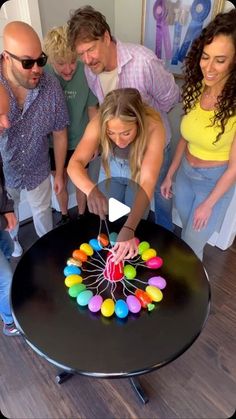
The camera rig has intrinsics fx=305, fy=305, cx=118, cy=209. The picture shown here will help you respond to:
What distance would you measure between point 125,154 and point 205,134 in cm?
35

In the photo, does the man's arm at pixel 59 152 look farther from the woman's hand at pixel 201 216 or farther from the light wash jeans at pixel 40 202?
the woman's hand at pixel 201 216

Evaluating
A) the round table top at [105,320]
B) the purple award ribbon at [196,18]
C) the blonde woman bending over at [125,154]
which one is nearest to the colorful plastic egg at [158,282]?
the round table top at [105,320]

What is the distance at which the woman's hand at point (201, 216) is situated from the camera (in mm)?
1395

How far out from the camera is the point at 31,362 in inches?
57.6

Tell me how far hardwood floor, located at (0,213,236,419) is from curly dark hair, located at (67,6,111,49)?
4.82 ft

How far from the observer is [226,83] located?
1.20 meters

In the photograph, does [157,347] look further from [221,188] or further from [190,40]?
[190,40]

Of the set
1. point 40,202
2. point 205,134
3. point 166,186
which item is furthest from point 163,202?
point 40,202

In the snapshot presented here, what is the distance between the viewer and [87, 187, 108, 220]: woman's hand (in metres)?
1.11

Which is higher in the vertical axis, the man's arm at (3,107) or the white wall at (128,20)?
the white wall at (128,20)

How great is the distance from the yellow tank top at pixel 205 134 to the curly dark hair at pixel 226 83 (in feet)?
0.08

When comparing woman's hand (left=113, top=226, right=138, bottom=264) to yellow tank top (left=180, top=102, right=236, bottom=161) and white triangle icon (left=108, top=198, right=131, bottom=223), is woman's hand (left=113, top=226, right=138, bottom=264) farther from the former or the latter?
yellow tank top (left=180, top=102, right=236, bottom=161)

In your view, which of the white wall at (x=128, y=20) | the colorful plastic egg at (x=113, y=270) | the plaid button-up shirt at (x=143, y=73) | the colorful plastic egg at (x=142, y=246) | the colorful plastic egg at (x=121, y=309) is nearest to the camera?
the colorful plastic egg at (x=121, y=309)

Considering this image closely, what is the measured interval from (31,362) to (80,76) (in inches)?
58.3
